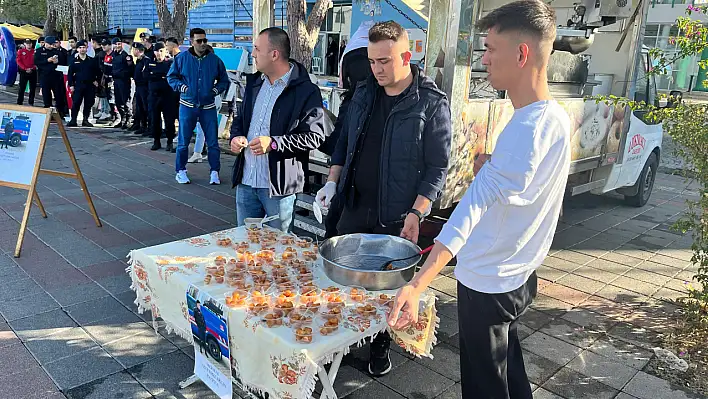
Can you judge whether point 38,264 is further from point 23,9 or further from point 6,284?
point 23,9

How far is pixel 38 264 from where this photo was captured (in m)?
4.45

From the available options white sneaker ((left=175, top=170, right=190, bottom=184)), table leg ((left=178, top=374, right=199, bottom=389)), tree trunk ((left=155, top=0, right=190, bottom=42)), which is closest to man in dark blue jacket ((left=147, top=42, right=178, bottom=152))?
white sneaker ((left=175, top=170, right=190, bottom=184))

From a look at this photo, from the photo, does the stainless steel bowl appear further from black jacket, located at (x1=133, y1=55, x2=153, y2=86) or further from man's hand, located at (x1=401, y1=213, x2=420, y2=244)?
black jacket, located at (x1=133, y1=55, x2=153, y2=86)

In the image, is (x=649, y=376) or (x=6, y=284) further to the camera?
(x=6, y=284)

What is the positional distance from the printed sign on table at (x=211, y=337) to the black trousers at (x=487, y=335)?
3.22 feet

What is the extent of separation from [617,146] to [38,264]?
653 centimetres

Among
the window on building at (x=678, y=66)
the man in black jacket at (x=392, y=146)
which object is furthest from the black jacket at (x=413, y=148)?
the window on building at (x=678, y=66)

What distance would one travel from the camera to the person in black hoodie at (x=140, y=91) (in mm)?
10297

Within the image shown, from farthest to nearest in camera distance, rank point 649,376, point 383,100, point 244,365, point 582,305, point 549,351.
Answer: point 582,305 < point 549,351 < point 649,376 < point 383,100 < point 244,365

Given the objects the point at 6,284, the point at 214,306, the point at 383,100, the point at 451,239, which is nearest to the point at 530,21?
the point at 451,239

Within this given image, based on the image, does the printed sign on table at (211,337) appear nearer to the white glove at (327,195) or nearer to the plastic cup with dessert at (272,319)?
the plastic cup with dessert at (272,319)

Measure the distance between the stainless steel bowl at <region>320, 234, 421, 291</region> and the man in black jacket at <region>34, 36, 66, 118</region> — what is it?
42.7 feet

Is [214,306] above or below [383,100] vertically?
below

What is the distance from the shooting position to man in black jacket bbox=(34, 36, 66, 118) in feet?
41.8
